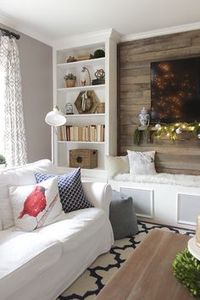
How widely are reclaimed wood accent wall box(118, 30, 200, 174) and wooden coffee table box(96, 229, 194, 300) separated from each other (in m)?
2.03

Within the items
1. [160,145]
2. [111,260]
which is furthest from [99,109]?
[111,260]

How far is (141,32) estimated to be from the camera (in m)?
3.68

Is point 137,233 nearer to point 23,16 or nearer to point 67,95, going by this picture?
point 67,95

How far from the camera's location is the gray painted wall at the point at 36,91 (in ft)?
12.0

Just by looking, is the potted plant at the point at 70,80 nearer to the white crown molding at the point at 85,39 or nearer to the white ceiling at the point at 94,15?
the white crown molding at the point at 85,39

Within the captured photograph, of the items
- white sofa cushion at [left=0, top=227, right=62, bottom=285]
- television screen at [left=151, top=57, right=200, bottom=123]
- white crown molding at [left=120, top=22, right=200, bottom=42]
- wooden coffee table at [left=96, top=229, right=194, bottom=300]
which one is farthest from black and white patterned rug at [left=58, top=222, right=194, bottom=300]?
white crown molding at [left=120, top=22, right=200, bottom=42]

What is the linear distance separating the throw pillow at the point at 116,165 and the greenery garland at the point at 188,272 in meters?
2.33

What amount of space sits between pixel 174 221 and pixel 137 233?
0.52 meters

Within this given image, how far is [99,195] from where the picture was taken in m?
2.46

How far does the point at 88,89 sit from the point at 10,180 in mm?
2194

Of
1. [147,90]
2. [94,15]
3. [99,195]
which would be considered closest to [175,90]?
[147,90]

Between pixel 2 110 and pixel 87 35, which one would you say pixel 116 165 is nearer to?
pixel 2 110

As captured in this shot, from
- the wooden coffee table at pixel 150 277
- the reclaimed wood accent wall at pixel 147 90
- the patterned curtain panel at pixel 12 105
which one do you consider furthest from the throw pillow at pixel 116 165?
the wooden coffee table at pixel 150 277

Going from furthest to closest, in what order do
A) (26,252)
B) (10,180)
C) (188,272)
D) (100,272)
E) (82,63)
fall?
(82,63)
(10,180)
(100,272)
(26,252)
(188,272)
